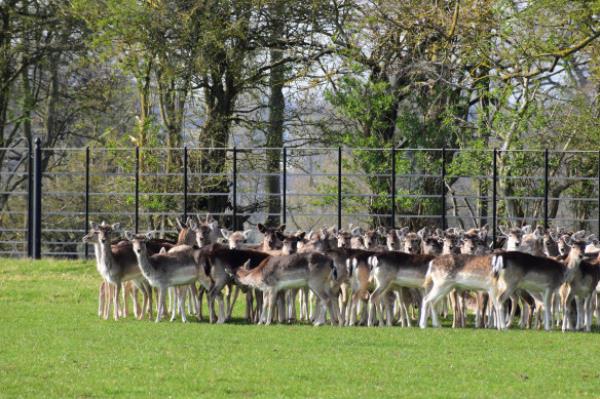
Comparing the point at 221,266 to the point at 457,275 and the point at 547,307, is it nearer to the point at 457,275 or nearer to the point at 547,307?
the point at 457,275

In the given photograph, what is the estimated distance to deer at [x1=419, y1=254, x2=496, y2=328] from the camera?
760 inches

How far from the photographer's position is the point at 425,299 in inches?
776

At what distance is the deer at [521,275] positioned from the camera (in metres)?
19.1

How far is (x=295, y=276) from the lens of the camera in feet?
63.9

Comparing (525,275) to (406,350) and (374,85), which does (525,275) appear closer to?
(406,350)

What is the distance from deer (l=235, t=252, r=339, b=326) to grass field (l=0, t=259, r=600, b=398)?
2.47 ft

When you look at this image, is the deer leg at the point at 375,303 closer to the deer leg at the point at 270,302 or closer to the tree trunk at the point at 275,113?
the deer leg at the point at 270,302

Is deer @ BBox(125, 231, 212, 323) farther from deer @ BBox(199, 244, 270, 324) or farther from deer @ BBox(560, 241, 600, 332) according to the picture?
deer @ BBox(560, 241, 600, 332)

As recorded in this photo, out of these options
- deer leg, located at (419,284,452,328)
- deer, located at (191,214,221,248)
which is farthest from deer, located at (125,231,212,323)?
deer leg, located at (419,284,452,328)

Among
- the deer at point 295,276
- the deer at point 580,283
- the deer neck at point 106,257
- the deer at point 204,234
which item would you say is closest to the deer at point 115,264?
the deer neck at point 106,257

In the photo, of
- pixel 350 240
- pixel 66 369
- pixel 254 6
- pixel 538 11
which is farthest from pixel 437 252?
pixel 254 6

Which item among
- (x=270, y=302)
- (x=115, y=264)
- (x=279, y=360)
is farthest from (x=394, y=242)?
(x=279, y=360)

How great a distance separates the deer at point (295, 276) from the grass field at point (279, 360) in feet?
2.47

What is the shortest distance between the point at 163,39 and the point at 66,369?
68.1 feet
